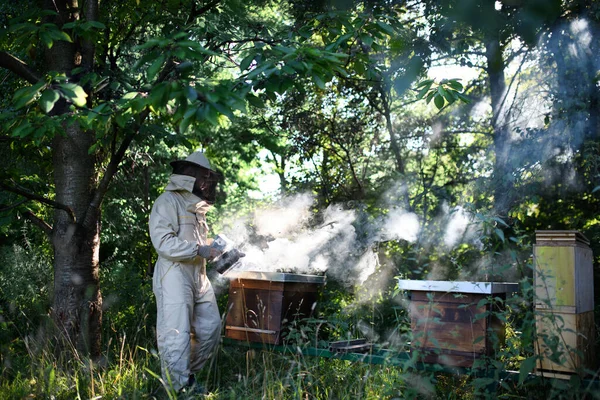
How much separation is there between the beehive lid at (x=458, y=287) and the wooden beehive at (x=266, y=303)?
109 cm

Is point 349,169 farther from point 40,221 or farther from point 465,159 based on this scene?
point 40,221

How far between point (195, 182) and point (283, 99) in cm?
450

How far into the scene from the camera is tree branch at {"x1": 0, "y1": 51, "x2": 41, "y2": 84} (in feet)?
14.3

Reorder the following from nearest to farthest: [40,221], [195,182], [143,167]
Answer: [195,182] < [40,221] < [143,167]

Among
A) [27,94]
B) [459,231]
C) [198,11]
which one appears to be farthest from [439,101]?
[459,231]

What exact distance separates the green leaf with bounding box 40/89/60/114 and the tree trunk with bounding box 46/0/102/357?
2.00 m

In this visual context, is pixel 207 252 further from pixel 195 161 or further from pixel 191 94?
pixel 191 94

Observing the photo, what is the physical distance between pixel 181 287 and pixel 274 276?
2.45 feet

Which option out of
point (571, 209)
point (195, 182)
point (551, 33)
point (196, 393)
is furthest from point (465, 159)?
point (196, 393)

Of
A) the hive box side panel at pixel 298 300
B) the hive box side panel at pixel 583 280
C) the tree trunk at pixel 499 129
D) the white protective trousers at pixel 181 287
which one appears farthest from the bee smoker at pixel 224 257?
the tree trunk at pixel 499 129

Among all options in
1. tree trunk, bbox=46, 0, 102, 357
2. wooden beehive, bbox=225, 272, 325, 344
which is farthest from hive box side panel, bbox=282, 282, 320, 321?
tree trunk, bbox=46, 0, 102, 357

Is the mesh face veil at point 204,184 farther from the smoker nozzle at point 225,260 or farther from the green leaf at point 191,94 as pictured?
the green leaf at point 191,94

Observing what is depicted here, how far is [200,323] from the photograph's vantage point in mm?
4645

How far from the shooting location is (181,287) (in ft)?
14.6
